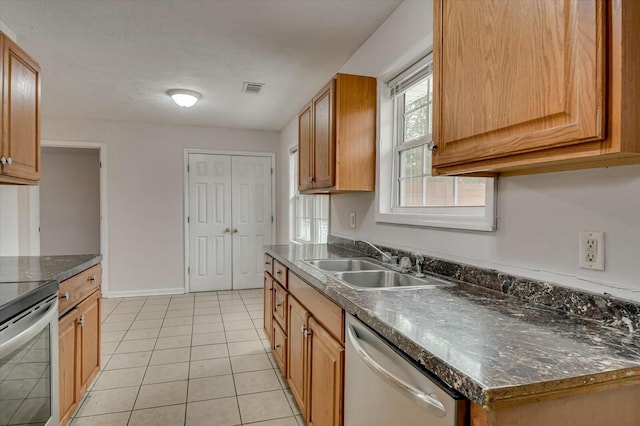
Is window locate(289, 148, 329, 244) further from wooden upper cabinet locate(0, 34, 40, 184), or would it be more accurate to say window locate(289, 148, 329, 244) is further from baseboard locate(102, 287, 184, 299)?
wooden upper cabinet locate(0, 34, 40, 184)

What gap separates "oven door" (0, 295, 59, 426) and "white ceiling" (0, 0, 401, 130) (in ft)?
5.91

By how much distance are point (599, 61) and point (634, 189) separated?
0.42m

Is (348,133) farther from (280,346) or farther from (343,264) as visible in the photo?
(280,346)

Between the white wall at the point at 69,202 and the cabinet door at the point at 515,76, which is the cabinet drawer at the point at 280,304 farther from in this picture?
the white wall at the point at 69,202

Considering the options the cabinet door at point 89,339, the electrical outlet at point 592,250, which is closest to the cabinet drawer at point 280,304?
the cabinet door at point 89,339

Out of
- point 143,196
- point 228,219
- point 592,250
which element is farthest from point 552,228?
point 143,196

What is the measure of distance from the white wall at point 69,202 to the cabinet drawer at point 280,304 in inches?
206

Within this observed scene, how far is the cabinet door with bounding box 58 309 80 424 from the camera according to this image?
1824 mm

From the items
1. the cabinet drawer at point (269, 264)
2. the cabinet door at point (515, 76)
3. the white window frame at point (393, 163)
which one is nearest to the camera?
the cabinet door at point (515, 76)

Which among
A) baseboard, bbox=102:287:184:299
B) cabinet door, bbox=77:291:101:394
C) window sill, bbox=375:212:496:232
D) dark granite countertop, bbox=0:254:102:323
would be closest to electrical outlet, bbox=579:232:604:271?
window sill, bbox=375:212:496:232

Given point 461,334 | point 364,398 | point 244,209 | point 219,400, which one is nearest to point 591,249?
point 461,334

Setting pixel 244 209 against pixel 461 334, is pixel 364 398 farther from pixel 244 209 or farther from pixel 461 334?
pixel 244 209

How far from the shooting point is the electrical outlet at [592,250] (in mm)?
1070

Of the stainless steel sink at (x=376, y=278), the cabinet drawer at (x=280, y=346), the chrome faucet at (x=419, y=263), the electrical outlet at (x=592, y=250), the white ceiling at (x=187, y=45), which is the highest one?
the white ceiling at (x=187, y=45)
